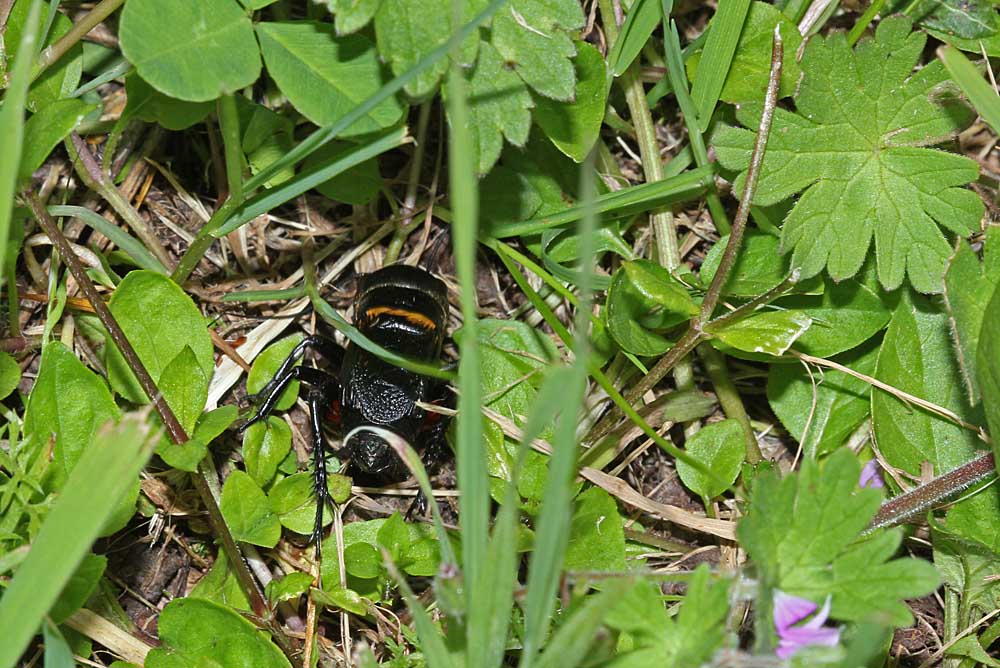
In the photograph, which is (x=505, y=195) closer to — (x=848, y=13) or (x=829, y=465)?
(x=848, y=13)

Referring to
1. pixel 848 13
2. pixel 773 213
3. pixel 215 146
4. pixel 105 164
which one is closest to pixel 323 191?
pixel 215 146

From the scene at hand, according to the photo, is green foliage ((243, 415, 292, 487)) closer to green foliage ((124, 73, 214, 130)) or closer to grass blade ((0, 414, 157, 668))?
green foliage ((124, 73, 214, 130))

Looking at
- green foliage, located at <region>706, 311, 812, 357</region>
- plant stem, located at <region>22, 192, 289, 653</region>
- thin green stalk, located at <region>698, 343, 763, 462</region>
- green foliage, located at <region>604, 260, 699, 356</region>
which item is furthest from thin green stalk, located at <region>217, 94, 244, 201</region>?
thin green stalk, located at <region>698, 343, 763, 462</region>

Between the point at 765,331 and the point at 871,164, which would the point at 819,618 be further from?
the point at 871,164

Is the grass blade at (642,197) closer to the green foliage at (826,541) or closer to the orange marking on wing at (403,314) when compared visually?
the orange marking on wing at (403,314)

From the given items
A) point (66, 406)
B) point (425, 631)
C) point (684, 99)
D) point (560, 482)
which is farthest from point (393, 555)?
point (684, 99)

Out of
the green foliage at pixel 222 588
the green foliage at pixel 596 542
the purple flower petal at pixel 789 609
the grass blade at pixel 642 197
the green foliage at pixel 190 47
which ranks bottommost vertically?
the green foliage at pixel 222 588

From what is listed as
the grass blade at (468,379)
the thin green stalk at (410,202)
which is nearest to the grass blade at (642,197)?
the thin green stalk at (410,202)
